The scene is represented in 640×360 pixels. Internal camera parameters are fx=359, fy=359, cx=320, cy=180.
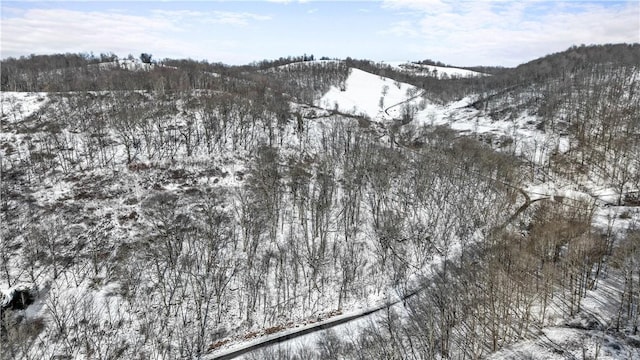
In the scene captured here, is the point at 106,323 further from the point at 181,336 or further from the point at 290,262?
the point at 290,262

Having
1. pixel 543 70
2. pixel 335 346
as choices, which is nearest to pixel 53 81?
pixel 335 346

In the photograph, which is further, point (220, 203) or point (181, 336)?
point (220, 203)

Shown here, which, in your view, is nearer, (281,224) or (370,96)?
(281,224)

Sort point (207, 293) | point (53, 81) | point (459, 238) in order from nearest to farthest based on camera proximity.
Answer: point (207, 293)
point (459, 238)
point (53, 81)

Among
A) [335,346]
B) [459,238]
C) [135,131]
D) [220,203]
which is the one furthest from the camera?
[135,131]

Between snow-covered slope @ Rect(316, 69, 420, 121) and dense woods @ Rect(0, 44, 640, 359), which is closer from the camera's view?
dense woods @ Rect(0, 44, 640, 359)

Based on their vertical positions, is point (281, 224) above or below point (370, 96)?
below

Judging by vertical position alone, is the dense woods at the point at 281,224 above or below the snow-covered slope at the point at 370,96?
below

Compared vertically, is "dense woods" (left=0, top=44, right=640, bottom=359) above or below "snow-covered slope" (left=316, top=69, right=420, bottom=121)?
below
